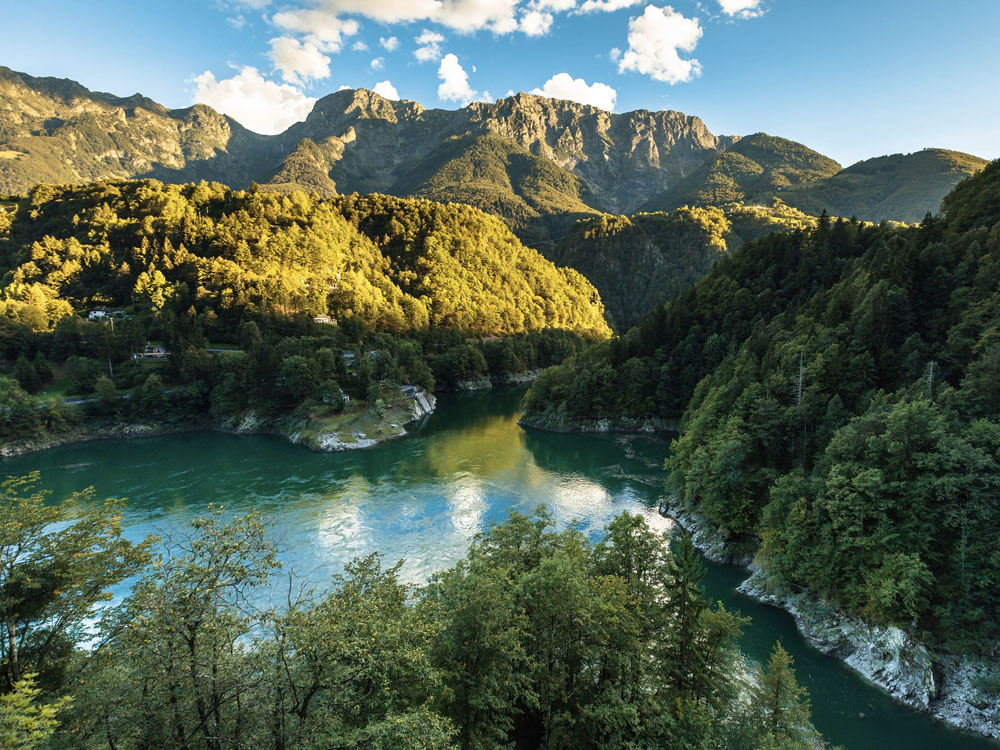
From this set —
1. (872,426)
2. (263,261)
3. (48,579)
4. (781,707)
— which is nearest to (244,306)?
(263,261)

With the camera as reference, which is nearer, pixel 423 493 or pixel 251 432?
pixel 423 493

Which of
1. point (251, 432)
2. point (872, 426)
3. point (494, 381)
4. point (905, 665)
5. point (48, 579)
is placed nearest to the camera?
point (48, 579)

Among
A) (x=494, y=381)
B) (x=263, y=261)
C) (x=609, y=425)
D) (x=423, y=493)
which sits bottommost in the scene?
(x=423, y=493)

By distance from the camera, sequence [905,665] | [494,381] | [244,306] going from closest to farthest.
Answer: [905,665] < [244,306] < [494,381]

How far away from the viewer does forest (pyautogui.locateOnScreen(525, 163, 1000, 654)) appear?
20.1 metres

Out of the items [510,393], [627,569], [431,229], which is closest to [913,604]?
[627,569]

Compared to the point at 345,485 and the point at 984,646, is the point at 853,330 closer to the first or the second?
the point at 984,646

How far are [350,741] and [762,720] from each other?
13137mm

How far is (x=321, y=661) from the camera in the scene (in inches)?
376

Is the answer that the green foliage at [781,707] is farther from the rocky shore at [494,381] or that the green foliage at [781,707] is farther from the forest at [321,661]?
the rocky shore at [494,381]

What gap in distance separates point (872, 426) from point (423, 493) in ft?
116

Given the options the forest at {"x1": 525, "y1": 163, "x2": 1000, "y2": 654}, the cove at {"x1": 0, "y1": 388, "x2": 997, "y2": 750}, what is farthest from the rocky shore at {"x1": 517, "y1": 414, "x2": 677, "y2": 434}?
the forest at {"x1": 525, "y1": 163, "x2": 1000, "y2": 654}

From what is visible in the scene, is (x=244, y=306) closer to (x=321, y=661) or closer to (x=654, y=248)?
(x=321, y=661)

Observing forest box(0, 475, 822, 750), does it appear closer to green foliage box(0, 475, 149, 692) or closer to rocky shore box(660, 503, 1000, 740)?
green foliage box(0, 475, 149, 692)
